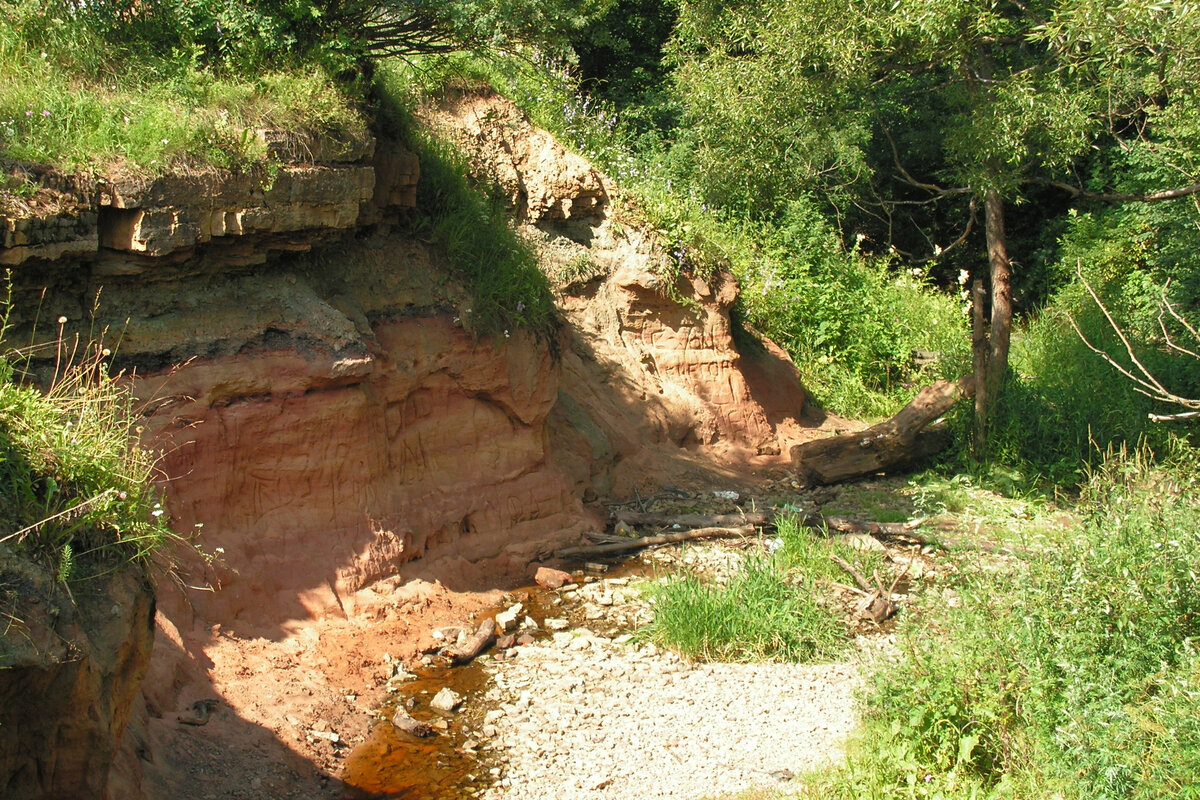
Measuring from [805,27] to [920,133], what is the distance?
689cm

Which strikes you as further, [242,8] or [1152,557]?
[242,8]

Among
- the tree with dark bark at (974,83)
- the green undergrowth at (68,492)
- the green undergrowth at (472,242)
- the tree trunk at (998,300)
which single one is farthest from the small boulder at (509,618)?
the tree trunk at (998,300)

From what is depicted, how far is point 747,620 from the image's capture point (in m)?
7.13

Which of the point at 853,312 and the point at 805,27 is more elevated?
the point at 805,27

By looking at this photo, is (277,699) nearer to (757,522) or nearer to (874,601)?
(874,601)

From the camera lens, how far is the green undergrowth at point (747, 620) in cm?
704

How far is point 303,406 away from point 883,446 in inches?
250

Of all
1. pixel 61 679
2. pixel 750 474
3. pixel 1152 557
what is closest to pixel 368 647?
pixel 61 679

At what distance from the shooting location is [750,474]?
11.5 metres

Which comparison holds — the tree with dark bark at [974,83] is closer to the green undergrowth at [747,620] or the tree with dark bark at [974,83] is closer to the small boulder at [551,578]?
the green undergrowth at [747,620]

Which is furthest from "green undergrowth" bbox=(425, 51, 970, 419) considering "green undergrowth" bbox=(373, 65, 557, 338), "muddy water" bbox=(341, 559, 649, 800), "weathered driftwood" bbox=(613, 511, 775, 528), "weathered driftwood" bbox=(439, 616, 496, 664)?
"muddy water" bbox=(341, 559, 649, 800)

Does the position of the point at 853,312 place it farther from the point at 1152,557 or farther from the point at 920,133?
the point at 1152,557

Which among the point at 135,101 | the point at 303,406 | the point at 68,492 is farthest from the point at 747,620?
the point at 135,101

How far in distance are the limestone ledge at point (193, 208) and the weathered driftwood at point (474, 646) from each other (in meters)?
2.99
